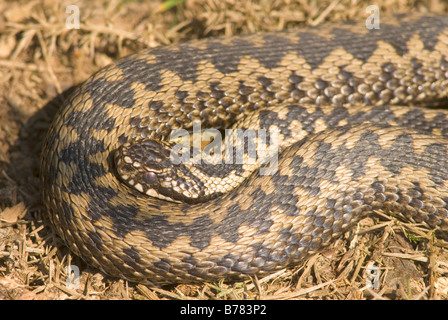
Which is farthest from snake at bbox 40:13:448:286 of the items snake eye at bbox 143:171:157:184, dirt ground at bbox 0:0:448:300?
dirt ground at bbox 0:0:448:300

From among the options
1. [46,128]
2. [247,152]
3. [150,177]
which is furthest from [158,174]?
[46,128]

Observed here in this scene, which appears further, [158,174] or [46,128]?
[46,128]

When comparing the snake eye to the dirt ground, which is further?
the snake eye

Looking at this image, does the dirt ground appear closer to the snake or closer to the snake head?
the snake

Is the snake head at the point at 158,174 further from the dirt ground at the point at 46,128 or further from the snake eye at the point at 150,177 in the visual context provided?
the dirt ground at the point at 46,128

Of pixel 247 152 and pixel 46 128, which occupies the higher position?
pixel 46 128

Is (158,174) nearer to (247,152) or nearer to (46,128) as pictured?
(247,152)
